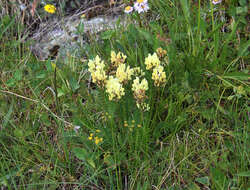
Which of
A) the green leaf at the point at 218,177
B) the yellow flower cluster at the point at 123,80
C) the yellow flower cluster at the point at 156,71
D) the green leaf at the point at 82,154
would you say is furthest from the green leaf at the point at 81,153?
the green leaf at the point at 218,177

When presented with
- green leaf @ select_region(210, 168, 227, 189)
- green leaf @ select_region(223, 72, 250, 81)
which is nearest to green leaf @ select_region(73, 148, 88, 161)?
green leaf @ select_region(210, 168, 227, 189)

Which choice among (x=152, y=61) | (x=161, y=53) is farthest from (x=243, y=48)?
(x=152, y=61)

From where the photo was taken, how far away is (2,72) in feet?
8.25

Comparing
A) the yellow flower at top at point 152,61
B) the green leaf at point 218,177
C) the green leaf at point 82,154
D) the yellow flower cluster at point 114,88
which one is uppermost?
the yellow flower at top at point 152,61

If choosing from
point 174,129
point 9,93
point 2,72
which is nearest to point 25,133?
point 9,93

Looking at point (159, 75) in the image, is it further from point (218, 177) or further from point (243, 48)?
point (243, 48)

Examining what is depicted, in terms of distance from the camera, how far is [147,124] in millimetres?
1880

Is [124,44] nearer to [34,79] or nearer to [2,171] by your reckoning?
[34,79]

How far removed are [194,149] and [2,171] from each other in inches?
43.7

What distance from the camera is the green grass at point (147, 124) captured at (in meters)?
1.76

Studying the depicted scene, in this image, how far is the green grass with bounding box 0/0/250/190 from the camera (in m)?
1.76

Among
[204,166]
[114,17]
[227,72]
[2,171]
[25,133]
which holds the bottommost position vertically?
[204,166]

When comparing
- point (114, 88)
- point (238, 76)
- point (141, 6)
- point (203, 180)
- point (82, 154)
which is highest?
point (141, 6)

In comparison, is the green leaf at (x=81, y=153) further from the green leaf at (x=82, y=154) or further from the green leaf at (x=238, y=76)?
the green leaf at (x=238, y=76)
